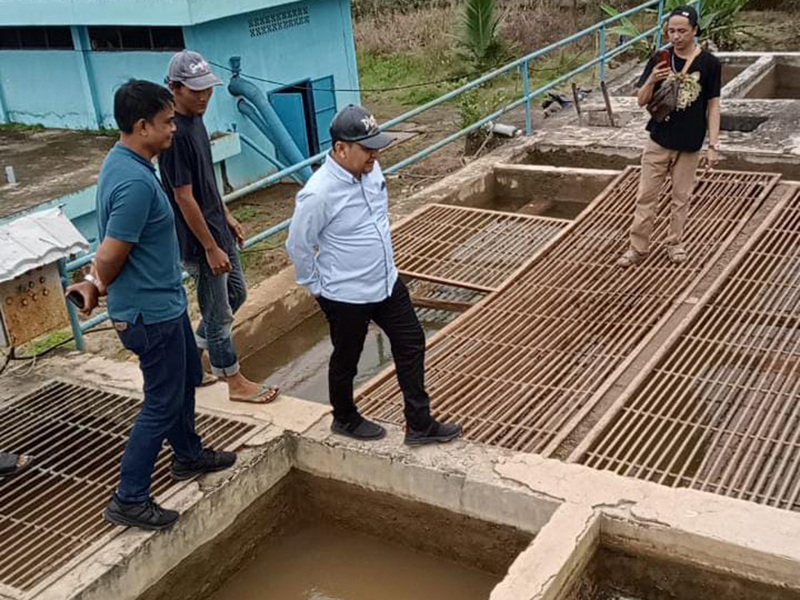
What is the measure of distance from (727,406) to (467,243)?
2.77 metres

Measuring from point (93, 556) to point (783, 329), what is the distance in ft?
13.0

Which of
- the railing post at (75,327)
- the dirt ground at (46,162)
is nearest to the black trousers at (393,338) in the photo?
the railing post at (75,327)

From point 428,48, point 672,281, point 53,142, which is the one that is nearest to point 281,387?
point 672,281

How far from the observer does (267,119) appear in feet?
35.0

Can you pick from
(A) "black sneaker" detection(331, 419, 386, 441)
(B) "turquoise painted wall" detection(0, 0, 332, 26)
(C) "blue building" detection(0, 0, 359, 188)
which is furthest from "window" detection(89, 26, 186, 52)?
(A) "black sneaker" detection(331, 419, 386, 441)

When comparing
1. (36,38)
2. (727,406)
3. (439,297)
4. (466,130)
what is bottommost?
(439,297)

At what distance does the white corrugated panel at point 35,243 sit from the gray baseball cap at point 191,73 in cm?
111

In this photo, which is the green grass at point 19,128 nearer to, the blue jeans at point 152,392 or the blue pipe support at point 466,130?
the blue pipe support at point 466,130

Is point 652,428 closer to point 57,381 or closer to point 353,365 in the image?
point 353,365

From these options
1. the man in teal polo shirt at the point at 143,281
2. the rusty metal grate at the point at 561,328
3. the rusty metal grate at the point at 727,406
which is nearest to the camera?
the man in teal polo shirt at the point at 143,281

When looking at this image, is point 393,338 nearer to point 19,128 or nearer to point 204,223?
point 204,223

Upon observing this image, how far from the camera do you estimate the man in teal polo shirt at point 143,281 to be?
321 cm

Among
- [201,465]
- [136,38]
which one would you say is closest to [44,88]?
[136,38]

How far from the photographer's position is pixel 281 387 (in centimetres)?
555
